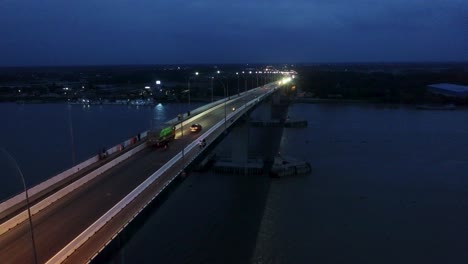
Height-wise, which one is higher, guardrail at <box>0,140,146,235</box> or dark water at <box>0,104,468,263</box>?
guardrail at <box>0,140,146,235</box>

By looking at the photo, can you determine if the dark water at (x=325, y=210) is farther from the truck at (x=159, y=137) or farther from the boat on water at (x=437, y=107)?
the boat on water at (x=437, y=107)

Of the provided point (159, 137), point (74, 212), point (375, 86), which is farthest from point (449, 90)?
point (74, 212)

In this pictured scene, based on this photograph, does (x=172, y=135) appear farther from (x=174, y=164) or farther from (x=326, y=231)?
(x=326, y=231)

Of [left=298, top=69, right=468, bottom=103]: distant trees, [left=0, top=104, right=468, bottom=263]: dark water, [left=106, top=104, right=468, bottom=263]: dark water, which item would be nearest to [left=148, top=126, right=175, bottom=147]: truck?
[left=0, top=104, right=468, bottom=263]: dark water

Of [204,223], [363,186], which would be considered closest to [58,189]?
[204,223]

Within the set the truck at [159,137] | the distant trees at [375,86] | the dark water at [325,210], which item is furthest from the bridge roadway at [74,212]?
the distant trees at [375,86]

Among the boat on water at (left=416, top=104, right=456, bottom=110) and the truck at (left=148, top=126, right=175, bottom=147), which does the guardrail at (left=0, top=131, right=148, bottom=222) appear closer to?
the truck at (left=148, top=126, right=175, bottom=147)

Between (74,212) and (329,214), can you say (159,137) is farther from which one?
(74,212)
